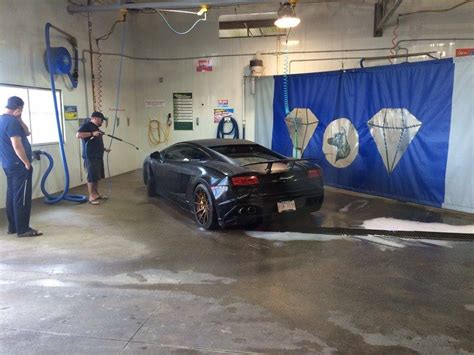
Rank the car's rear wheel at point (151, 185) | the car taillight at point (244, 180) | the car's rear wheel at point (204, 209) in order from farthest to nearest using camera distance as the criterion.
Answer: the car's rear wheel at point (151, 185)
the car's rear wheel at point (204, 209)
the car taillight at point (244, 180)

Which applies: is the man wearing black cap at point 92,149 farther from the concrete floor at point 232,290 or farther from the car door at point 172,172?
the concrete floor at point 232,290

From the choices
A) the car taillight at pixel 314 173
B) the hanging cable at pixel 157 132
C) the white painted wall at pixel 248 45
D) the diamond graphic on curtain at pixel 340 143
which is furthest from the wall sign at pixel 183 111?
the car taillight at pixel 314 173

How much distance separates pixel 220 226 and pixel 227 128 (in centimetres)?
578

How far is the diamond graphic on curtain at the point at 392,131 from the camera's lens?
6.27 m

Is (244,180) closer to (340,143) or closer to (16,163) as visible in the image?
(16,163)

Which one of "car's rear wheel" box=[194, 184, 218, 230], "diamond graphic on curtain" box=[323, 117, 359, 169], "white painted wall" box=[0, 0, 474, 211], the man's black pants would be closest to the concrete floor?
"car's rear wheel" box=[194, 184, 218, 230]

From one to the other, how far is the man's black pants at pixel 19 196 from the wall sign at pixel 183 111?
615cm

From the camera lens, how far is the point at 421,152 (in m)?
6.12

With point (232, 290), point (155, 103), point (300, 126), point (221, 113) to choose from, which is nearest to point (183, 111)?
point (155, 103)

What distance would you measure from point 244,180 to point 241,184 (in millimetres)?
61

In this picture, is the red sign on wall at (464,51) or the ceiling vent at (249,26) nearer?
the red sign on wall at (464,51)

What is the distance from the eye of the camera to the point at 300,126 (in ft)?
26.9

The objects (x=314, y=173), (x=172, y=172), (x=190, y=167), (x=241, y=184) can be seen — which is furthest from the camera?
(x=172, y=172)

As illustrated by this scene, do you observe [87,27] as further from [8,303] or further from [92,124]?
[8,303]
